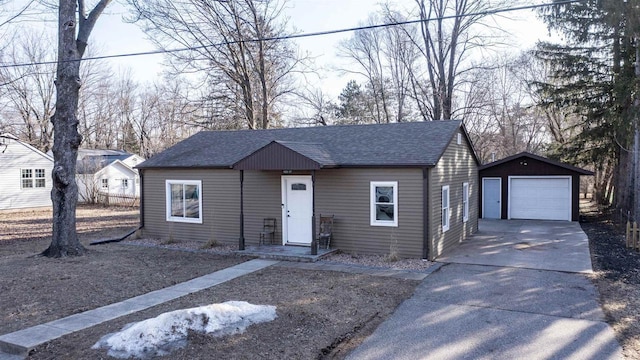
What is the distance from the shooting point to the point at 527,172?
2000 cm

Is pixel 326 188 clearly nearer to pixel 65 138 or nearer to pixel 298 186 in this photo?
pixel 298 186

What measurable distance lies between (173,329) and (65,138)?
7.99 meters

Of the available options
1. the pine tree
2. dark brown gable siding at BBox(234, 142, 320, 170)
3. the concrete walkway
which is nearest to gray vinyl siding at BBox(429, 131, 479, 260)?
the concrete walkway

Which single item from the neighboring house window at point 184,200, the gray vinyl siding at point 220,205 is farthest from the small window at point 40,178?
the neighboring house window at point 184,200

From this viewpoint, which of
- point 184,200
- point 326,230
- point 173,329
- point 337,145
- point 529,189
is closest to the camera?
point 173,329

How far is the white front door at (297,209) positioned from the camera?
12.1 metres

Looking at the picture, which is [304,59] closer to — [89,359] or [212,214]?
[212,214]

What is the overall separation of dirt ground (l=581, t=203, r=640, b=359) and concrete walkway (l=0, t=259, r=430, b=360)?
327 cm

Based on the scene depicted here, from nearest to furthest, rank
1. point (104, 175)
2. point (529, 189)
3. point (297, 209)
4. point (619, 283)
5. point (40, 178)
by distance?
point (619, 283) → point (297, 209) → point (529, 189) → point (40, 178) → point (104, 175)

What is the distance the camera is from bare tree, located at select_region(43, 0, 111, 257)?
11164 millimetres

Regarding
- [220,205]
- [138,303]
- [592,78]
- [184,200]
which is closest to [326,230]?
[220,205]

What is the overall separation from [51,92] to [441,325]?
124 ft

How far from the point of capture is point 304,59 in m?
26.2

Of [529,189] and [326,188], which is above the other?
[326,188]
